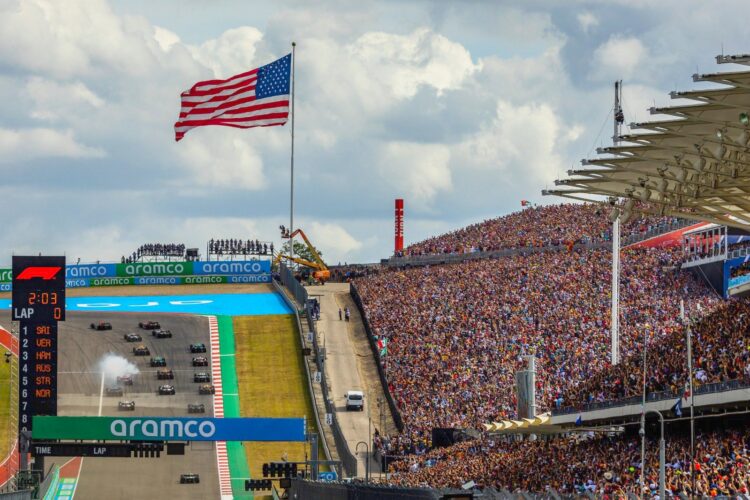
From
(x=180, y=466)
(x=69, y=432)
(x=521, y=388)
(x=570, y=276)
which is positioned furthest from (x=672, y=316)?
(x=69, y=432)

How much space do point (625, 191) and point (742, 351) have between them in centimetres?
1025

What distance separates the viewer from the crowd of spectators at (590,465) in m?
35.3

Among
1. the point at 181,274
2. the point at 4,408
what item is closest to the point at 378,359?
the point at 4,408

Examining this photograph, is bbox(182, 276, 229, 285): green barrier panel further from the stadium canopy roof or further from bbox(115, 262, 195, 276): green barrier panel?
the stadium canopy roof

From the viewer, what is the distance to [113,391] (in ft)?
272

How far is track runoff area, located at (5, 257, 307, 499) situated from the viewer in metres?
61.3

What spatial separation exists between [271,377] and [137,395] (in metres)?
8.08

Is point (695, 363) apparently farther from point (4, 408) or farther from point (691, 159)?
point (4, 408)

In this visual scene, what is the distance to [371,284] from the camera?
10306 cm

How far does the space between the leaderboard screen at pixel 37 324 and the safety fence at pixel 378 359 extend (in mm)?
21759

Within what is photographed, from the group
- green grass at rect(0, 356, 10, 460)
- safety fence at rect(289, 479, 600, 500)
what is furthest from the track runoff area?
safety fence at rect(289, 479, 600, 500)

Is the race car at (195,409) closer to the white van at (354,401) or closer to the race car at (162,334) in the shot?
the white van at (354,401)

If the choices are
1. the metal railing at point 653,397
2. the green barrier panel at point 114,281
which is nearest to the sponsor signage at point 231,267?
the green barrier panel at point 114,281

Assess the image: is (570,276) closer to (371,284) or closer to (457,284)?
(457,284)
